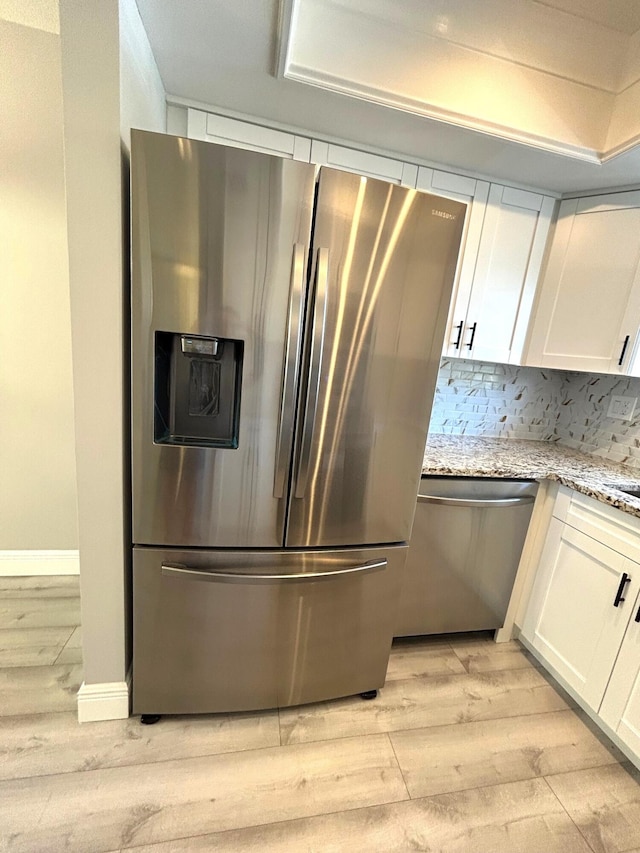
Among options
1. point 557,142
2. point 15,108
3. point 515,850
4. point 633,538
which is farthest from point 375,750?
point 15,108

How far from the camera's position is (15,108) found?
1.72 meters

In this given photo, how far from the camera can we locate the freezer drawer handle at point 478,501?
5.65ft

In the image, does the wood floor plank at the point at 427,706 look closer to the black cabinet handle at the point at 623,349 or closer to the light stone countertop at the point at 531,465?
the light stone countertop at the point at 531,465

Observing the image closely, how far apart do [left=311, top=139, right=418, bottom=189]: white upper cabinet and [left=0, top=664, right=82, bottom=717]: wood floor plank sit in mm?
2401

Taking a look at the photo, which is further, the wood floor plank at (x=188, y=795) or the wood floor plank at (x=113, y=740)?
the wood floor plank at (x=113, y=740)

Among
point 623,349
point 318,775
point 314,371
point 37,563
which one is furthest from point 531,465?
point 37,563

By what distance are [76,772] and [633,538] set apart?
212 centimetres

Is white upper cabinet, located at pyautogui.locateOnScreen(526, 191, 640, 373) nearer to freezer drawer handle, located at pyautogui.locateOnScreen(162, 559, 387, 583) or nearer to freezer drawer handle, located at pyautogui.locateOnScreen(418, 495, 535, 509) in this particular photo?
freezer drawer handle, located at pyautogui.locateOnScreen(418, 495, 535, 509)

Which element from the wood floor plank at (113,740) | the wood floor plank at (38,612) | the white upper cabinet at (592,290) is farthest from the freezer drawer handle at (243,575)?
the white upper cabinet at (592,290)

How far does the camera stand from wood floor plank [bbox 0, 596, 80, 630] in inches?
73.8

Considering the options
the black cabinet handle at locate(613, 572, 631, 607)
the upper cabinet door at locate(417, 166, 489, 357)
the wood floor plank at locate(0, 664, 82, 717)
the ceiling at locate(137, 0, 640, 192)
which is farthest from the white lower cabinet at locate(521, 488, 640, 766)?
the wood floor plank at locate(0, 664, 82, 717)

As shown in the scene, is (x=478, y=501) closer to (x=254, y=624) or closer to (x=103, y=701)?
(x=254, y=624)

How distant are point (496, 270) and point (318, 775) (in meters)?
2.28

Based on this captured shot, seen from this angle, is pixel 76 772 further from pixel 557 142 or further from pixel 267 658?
pixel 557 142
